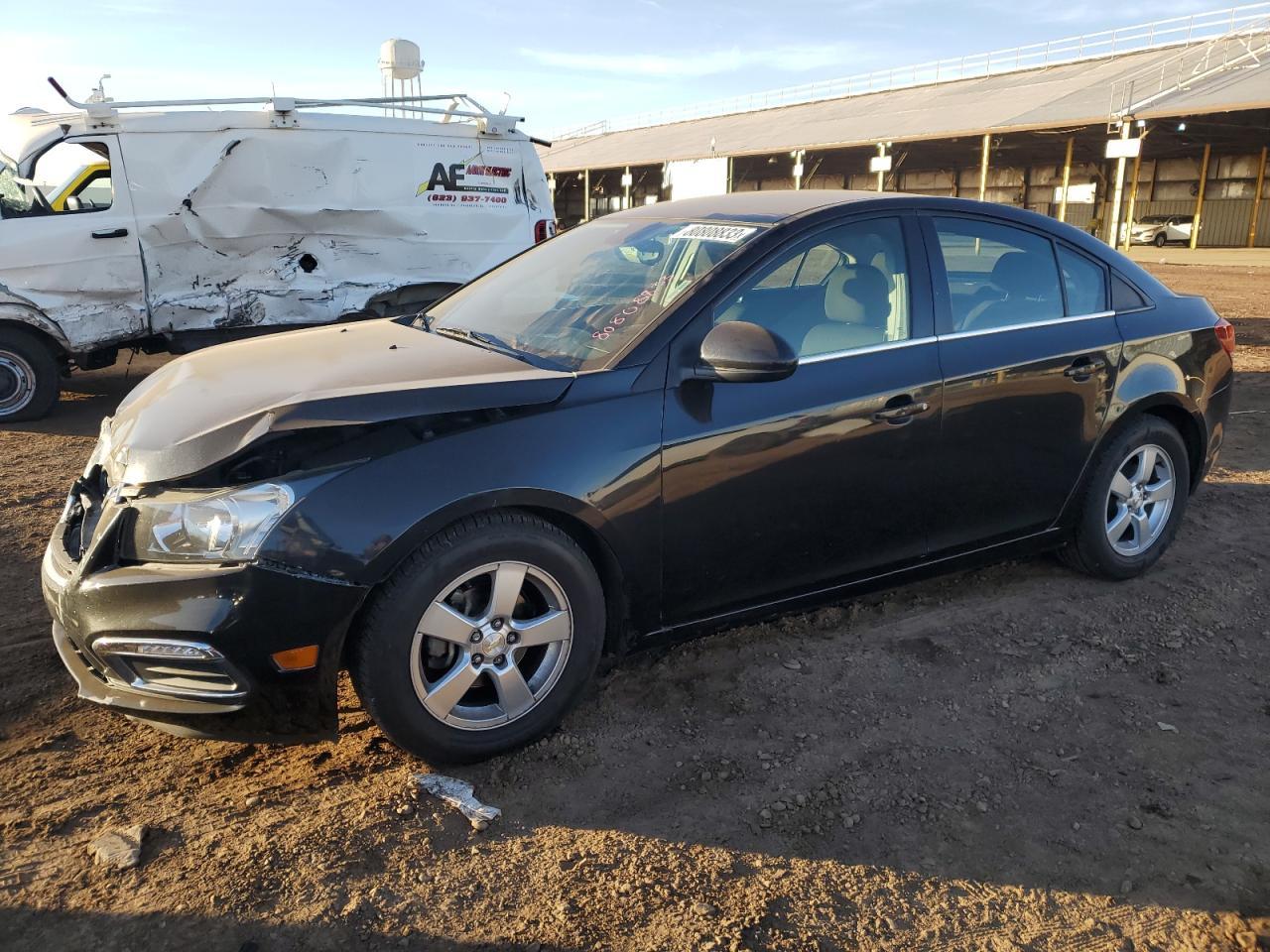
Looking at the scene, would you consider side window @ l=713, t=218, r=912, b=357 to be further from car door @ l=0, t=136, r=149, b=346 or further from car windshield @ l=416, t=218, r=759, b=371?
car door @ l=0, t=136, r=149, b=346

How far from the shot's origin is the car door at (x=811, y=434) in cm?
308

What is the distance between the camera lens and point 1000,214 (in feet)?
13.0

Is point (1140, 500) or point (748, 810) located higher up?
point (1140, 500)

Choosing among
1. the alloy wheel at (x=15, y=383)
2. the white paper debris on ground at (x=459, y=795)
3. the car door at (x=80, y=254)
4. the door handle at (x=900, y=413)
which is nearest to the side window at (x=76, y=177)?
the car door at (x=80, y=254)

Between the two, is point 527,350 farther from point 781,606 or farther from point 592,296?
point 781,606

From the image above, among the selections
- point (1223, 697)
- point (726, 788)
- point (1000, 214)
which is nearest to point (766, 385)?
point (726, 788)

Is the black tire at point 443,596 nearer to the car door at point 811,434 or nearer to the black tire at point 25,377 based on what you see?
the car door at point 811,434

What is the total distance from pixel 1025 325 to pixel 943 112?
1335 inches

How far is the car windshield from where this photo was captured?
A: 10.6 ft

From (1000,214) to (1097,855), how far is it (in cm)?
255

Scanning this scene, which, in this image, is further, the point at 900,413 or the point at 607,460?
the point at 900,413

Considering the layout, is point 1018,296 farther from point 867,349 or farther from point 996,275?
point 867,349

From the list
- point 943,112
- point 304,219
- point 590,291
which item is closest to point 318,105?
point 304,219

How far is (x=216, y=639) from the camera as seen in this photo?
97.6 inches
